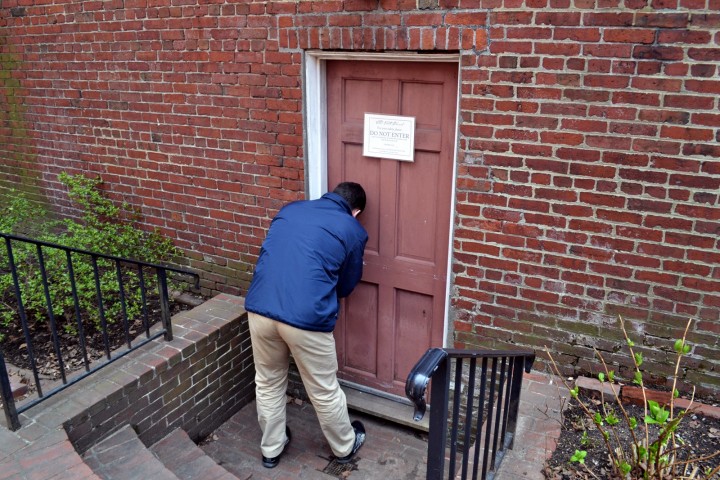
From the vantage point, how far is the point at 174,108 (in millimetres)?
4566

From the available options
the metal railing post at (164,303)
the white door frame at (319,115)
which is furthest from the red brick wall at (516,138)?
the metal railing post at (164,303)

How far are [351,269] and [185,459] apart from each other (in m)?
1.66

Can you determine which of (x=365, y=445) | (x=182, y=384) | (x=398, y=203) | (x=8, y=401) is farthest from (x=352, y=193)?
(x=8, y=401)

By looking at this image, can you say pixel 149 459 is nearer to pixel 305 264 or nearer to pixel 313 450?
pixel 313 450

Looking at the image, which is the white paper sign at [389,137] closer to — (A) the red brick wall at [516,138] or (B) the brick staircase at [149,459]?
(A) the red brick wall at [516,138]

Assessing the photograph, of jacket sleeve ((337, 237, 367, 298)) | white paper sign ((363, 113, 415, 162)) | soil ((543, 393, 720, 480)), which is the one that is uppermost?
white paper sign ((363, 113, 415, 162))

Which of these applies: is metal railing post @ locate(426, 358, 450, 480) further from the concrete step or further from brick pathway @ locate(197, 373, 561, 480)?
the concrete step

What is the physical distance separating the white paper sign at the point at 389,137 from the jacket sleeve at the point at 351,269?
0.65m

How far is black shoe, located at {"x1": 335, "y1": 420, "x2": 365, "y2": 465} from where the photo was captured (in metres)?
4.10

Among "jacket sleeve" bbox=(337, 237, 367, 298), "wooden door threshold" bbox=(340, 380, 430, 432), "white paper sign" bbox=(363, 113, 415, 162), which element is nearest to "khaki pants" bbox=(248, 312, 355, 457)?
"jacket sleeve" bbox=(337, 237, 367, 298)

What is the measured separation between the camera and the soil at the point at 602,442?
2.80 meters

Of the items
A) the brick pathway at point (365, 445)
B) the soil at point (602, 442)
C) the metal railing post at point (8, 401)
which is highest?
the metal railing post at point (8, 401)

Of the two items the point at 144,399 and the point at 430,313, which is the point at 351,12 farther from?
the point at 144,399

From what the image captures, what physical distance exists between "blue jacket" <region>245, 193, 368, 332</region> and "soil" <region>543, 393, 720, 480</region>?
1.52 metres
